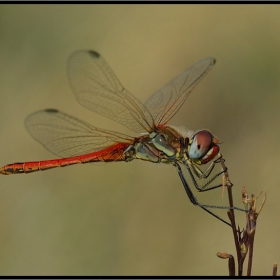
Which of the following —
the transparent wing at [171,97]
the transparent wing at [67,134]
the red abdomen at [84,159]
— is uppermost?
the transparent wing at [171,97]

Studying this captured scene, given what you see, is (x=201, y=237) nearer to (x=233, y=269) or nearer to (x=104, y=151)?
(x=104, y=151)

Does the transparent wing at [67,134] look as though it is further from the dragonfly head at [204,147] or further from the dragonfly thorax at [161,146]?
the dragonfly head at [204,147]

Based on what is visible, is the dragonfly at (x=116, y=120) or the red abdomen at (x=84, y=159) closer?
the dragonfly at (x=116, y=120)

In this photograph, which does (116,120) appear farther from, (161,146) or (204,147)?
(204,147)

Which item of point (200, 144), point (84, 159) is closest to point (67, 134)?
point (84, 159)

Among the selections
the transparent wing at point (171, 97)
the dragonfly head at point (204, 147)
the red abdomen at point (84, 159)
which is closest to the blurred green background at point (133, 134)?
the red abdomen at point (84, 159)

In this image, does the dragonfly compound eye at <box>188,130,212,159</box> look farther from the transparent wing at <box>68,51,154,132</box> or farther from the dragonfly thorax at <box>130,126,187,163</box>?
the transparent wing at <box>68,51,154,132</box>

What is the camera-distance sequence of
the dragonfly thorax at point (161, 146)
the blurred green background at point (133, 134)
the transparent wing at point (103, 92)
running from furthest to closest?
the blurred green background at point (133, 134)
the transparent wing at point (103, 92)
the dragonfly thorax at point (161, 146)

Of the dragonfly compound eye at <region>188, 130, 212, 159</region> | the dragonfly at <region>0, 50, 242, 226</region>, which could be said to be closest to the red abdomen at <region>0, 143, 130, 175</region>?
the dragonfly at <region>0, 50, 242, 226</region>
